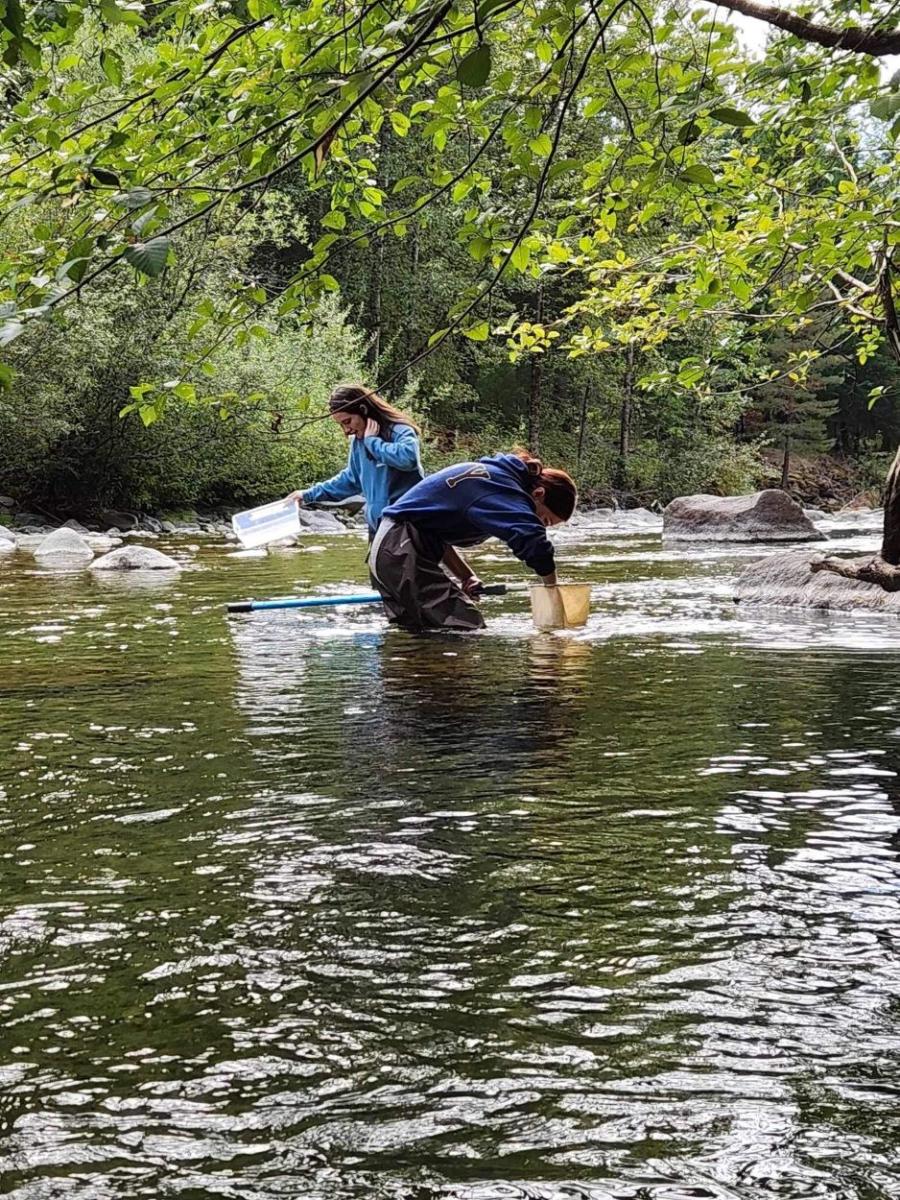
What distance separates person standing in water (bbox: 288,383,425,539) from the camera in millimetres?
9742

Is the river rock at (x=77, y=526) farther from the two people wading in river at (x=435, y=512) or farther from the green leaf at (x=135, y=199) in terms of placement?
the green leaf at (x=135, y=199)

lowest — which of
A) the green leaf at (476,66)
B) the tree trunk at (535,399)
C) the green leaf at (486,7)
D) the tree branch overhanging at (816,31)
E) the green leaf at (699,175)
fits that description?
the green leaf at (699,175)

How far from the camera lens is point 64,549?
19.7 meters

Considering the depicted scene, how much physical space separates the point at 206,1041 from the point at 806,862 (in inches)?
78.5

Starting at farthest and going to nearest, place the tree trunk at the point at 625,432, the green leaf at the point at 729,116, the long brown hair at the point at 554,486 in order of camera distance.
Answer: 1. the tree trunk at the point at 625,432
2. the long brown hair at the point at 554,486
3. the green leaf at the point at 729,116

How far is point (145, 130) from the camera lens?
4.10 meters

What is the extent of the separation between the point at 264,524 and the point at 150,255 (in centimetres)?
1044

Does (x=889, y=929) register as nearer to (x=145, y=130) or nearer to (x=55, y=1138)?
(x=55, y=1138)

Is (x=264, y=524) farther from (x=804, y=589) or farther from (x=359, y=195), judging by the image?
(x=359, y=195)

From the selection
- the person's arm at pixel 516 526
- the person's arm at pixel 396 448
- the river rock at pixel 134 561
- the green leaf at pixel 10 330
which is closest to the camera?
the green leaf at pixel 10 330

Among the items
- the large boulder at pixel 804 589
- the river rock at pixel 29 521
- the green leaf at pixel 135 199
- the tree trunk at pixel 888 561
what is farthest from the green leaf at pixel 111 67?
the river rock at pixel 29 521

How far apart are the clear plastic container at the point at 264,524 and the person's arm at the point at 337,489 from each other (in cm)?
144

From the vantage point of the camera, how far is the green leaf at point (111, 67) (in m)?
3.41

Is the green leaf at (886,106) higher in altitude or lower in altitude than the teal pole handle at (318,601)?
higher
